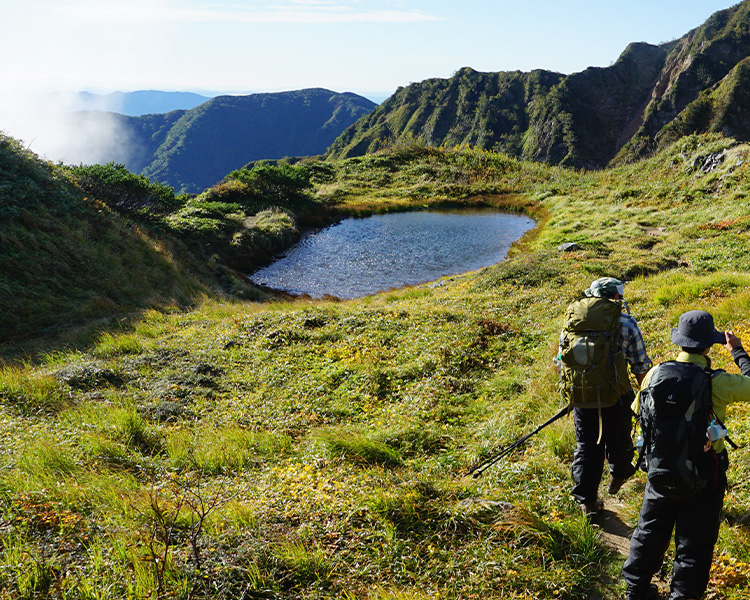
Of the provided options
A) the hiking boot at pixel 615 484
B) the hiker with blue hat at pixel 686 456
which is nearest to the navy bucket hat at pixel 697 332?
the hiker with blue hat at pixel 686 456

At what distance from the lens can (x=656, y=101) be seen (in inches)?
5477

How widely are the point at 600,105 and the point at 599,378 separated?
177 meters

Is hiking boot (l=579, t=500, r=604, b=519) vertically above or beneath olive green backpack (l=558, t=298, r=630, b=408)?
beneath

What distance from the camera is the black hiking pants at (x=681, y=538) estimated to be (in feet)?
11.6

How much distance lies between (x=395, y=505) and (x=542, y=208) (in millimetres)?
42683

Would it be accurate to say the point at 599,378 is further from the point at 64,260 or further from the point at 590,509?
the point at 64,260

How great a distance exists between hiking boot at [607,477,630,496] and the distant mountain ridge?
453 feet

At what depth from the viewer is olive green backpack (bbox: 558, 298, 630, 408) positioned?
15.3 ft

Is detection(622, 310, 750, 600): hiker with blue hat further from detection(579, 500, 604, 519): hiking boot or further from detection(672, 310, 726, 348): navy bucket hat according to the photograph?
detection(579, 500, 604, 519): hiking boot

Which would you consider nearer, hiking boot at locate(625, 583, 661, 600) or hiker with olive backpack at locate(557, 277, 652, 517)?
hiking boot at locate(625, 583, 661, 600)

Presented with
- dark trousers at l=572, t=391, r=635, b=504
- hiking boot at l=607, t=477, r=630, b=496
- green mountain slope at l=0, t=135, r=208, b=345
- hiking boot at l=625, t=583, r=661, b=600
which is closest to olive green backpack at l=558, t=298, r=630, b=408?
dark trousers at l=572, t=391, r=635, b=504

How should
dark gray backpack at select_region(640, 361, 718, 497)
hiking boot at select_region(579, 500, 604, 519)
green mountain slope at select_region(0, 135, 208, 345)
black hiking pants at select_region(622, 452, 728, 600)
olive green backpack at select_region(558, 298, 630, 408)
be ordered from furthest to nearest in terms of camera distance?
green mountain slope at select_region(0, 135, 208, 345), hiking boot at select_region(579, 500, 604, 519), olive green backpack at select_region(558, 298, 630, 408), black hiking pants at select_region(622, 452, 728, 600), dark gray backpack at select_region(640, 361, 718, 497)

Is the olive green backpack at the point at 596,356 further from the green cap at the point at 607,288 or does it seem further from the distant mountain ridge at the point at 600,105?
the distant mountain ridge at the point at 600,105

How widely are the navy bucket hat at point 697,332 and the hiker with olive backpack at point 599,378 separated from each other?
964 mm
